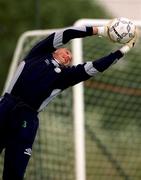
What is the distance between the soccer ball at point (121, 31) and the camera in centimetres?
775

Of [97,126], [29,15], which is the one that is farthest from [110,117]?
[29,15]

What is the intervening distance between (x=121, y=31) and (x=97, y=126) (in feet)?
10.1

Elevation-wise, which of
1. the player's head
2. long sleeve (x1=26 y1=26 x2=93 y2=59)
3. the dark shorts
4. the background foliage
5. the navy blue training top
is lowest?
the dark shorts

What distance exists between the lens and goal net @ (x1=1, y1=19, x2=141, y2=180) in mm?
10461

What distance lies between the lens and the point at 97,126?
10680mm

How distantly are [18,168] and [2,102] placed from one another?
21.7 inches

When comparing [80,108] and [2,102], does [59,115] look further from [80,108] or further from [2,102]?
[2,102]

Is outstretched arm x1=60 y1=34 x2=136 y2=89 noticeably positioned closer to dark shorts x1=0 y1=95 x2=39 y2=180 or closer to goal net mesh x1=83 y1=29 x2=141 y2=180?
dark shorts x1=0 y1=95 x2=39 y2=180

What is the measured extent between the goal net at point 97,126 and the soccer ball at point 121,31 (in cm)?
257

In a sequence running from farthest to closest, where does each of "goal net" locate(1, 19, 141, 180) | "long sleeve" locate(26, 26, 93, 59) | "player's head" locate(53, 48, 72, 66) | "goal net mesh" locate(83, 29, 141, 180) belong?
1. "goal net mesh" locate(83, 29, 141, 180)
2. "goal net" locate(1, 19, 141, 180)
3. "player's head" locate(53, 48, 72, 66)
4. "long sleeve" locate(26, 26, 93, 59)

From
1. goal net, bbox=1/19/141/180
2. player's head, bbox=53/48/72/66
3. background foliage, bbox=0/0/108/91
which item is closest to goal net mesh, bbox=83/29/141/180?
goal net, bbox=1/19/141/180

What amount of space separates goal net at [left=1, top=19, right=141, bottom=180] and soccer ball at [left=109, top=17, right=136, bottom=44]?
8.42 ft

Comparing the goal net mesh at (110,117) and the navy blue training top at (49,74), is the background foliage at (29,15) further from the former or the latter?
the navy blue training top at (49,74)

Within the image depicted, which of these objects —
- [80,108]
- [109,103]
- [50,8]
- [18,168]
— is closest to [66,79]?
[18,168]
